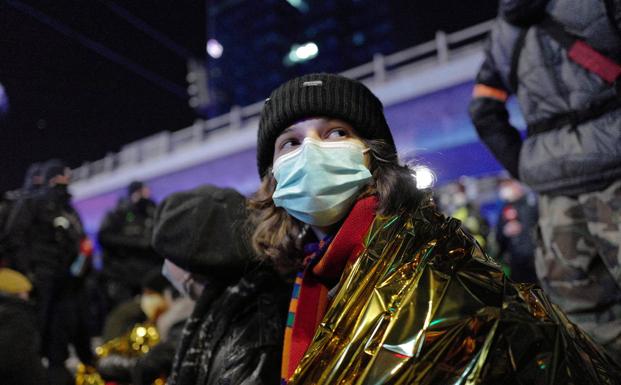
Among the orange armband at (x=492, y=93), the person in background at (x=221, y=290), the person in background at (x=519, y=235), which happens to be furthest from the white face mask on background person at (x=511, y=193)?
A: the person in background at (x=221, y=290)

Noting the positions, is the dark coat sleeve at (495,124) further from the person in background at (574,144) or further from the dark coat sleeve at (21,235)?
the dark coat sleeve at (21,235)

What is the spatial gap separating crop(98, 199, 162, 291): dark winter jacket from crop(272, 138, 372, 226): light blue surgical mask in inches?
150

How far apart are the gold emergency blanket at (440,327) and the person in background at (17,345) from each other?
151cm

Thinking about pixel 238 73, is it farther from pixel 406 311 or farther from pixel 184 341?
pixel 406 311

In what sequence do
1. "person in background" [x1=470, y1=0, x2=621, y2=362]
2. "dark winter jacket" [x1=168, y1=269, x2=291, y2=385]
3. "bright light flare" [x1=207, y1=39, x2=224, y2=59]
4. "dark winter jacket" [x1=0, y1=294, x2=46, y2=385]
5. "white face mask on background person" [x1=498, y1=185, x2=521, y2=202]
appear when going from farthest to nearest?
"white face mask on background person" [x1=498, y1=185, x2=521, y2=202] < "bright light flare" [x1=207, y1=39, x2=224, y2=59] < "dark winter jacket" [x1=0, y1=294, x2=46, y2=385] < "person in background" [x1=470, y1=0, x2=621, y2=362] < "dark winter jacket" [x1=168, y1=269, x2=291, y2=385]

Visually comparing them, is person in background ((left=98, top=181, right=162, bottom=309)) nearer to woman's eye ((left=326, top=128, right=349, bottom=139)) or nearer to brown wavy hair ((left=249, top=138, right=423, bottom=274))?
brown wavy hair ((left=249, top=138, right=423, bottom=274))

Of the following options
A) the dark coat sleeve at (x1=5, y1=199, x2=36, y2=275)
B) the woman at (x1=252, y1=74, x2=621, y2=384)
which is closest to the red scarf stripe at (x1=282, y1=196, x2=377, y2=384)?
the woman at (x1=252, y1=74, x2=621, y2=384)

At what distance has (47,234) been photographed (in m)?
3.87

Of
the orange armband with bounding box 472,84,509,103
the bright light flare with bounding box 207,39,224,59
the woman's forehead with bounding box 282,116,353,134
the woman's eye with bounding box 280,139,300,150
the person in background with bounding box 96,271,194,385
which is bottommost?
the person in background with bounding box 96,271,194,385

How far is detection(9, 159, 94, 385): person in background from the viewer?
363 cm

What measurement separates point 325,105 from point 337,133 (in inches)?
3.5

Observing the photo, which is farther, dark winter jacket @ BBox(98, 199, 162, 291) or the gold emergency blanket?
dark winter jacket @ BBox(98, 199, 162, 291)

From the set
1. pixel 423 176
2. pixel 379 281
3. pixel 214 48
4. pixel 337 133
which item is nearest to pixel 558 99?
pixel 423 176

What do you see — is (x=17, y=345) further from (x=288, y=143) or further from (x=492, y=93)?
(x=492, y=93)
